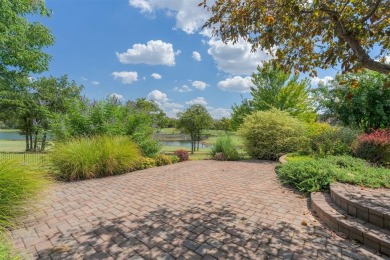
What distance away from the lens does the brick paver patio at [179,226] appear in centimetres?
268

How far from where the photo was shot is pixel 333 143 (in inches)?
354

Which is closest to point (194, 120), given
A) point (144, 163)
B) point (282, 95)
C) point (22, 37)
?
point (282, 95)

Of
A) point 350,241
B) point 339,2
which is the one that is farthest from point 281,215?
point 339,2

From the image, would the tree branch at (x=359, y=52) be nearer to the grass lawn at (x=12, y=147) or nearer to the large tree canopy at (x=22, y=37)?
the large tree canopy at (x=22, y=37)

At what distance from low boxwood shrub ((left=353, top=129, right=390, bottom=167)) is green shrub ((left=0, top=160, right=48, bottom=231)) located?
9040mm

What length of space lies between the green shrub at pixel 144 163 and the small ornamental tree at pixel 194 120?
16870 mm

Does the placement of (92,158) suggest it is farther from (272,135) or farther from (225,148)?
(272,135)

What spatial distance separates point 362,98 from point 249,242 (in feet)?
37.3

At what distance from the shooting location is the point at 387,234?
9.18 feet

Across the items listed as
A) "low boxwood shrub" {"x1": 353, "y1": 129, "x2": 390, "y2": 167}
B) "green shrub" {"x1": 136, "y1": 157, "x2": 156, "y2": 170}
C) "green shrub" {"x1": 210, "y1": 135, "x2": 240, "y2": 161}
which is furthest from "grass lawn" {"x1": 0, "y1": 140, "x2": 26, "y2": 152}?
"low boxwood shrub" {"x1": 353, "y1": 129, "x2": 390, "y2": 167}

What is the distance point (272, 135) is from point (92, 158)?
784cm

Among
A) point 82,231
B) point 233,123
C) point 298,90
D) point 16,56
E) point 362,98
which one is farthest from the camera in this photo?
Result: point 233,123

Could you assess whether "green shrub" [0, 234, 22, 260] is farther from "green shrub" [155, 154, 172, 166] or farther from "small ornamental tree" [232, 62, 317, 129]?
"small ornamental tree" [232, 62, 317, 129]

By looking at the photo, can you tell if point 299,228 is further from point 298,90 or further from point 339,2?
point 298,90
